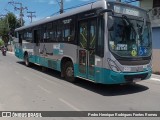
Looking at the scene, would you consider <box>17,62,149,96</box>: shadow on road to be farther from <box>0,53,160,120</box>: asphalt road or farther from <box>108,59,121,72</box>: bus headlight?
<box>108,59,121,72</box>: bus headlight

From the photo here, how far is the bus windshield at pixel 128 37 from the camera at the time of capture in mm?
8898

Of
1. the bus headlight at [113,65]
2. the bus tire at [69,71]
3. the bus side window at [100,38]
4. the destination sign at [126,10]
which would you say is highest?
the destination sign at [126,10]

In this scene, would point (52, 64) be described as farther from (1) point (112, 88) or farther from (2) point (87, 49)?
(1) point (112, 88)

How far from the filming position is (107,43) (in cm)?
877

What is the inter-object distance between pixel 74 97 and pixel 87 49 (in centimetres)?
198

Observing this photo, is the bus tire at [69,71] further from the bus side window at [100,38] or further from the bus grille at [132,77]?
the bus grille at [132,77]

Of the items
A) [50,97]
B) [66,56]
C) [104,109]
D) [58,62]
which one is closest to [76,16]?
[66,56]

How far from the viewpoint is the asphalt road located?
24.7 feet

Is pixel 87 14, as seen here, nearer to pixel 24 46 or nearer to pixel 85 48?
pixel 85 48

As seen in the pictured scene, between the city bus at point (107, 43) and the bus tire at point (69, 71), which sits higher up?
the city bus at point (107, 43)

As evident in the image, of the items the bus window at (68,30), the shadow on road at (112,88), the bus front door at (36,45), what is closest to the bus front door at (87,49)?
the shadow on road at (112,88)

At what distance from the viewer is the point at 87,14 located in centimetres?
994

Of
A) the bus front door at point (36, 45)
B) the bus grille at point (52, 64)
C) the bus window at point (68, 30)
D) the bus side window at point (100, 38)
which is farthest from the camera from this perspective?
the bus front door at point (36, 45)

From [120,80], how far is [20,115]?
3.64 meters
